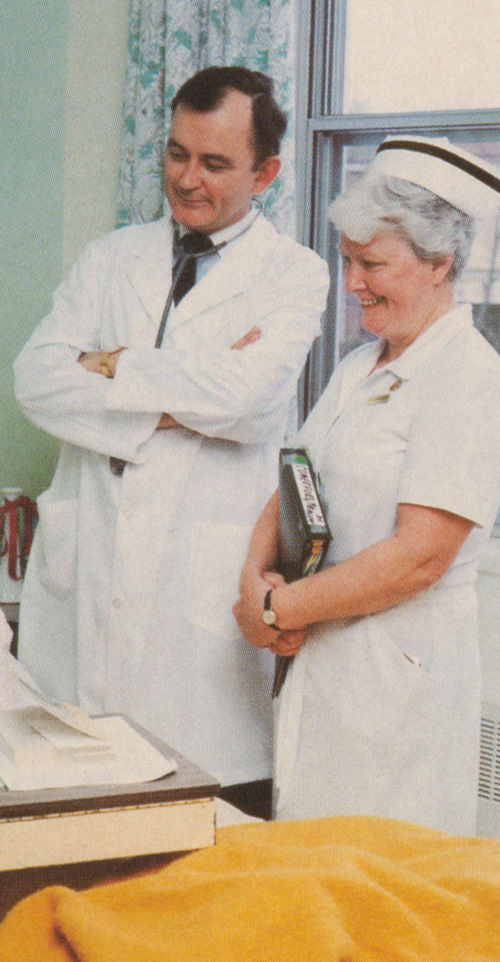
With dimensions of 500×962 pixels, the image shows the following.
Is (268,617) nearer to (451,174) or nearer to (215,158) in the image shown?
(451,174)

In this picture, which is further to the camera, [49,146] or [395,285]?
[49,146]

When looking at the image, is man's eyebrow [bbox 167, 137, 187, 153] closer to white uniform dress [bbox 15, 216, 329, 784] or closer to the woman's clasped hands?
white uniform dress [bbox 15, 216, 329, 784]

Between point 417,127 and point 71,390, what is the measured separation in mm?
1211

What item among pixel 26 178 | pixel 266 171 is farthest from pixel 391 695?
pixel 26 178

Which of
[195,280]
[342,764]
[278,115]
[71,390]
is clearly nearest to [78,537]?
[71,390]

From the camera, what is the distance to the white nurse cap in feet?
4.59

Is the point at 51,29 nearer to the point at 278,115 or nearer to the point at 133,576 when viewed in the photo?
the point at 278,115

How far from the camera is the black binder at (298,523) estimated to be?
1419 mm

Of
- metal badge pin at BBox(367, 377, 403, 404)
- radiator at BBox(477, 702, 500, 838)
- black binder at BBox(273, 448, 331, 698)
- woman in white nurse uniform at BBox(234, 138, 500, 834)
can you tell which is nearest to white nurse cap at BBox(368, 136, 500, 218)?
woman in white nurse uniform at BBox(234, 138, 500, 834)

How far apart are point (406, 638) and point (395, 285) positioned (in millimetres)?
515

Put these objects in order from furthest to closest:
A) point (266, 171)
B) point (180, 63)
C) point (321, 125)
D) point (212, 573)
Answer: point (321, 125)
point (180, 63)
point (266, 171)
point (212, 573)

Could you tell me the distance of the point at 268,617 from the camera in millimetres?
1487

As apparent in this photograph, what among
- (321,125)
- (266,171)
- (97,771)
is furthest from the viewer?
(321,125)

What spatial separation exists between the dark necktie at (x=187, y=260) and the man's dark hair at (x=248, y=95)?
0.18 meters
